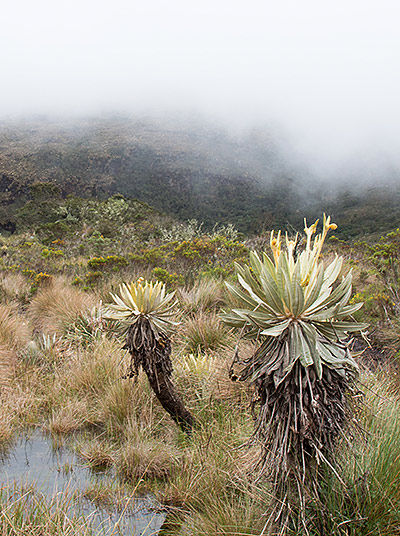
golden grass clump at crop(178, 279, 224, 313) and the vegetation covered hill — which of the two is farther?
the vegetation covered hill

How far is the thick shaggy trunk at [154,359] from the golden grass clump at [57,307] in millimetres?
3928

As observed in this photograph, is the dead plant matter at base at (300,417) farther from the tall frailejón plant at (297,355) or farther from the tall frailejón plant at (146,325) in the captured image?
the tall frailejón plant at (146,325)

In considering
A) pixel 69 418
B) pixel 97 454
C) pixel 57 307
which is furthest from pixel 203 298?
pixel 97 454

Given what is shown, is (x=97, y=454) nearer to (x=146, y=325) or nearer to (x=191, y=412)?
(x=191, y=412)

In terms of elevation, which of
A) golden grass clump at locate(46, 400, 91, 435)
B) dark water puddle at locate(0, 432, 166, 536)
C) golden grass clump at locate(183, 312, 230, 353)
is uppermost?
golden grass clump at locate(183, 312, 230, 353)

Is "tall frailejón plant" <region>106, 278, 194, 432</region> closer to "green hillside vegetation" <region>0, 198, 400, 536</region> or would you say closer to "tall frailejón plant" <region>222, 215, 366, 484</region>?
"green hillside vegetation" <region>0, 198, 400, 536</region>

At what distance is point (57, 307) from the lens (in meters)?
7.69

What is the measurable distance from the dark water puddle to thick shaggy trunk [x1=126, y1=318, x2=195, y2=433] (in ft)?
2.61

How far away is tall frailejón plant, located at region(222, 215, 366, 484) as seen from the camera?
1.79 m

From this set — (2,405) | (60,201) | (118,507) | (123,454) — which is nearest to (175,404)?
(123,454)

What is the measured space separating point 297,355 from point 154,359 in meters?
1.72

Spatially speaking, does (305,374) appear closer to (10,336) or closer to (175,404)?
(175,404)

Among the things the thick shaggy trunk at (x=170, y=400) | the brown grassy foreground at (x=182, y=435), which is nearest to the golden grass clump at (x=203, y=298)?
the brown grassy foreground at (x=182, y=435)

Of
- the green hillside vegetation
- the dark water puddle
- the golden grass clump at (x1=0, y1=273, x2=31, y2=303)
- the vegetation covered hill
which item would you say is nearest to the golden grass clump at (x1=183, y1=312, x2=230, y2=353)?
the green hillside vegetation
